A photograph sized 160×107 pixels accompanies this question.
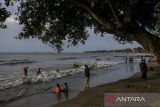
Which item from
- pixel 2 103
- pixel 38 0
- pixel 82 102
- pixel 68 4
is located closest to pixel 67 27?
pixel 68 4

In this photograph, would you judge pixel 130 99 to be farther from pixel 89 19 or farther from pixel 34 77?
pixel 34 77

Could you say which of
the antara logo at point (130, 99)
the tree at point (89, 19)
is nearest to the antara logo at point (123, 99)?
the antara logo at point (130, 99)

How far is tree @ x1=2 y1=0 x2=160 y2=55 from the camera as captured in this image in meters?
10.4

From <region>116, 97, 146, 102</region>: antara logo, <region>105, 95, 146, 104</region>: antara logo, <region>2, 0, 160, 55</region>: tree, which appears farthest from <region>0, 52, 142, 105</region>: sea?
<region>2, 0, 160, 55</region>: tree

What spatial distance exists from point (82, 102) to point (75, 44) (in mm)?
8789

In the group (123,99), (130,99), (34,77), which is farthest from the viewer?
(34,77)

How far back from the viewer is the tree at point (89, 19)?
10.4 meters

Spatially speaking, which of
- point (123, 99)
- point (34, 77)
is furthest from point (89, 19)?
point (34, 77)

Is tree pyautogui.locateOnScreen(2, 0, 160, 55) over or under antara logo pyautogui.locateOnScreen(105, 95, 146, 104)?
over

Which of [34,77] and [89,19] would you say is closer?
[89,19]

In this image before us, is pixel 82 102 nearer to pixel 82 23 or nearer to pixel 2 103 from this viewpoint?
pixel 2 103

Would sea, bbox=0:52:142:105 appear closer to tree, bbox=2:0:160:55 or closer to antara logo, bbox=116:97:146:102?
antara logo, bbox=116:97:146:102

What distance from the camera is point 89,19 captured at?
13.0 meters

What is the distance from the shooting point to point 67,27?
13219 millimetres
